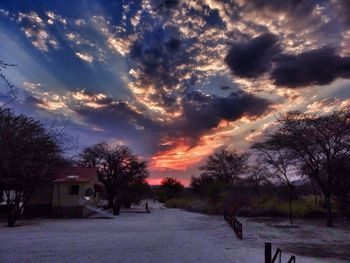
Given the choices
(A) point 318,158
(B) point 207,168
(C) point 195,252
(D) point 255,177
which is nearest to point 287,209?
(A) point 318,158

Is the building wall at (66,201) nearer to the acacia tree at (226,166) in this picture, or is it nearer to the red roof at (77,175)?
the red roof at (77,175)

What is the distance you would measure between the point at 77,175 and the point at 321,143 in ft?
87.1

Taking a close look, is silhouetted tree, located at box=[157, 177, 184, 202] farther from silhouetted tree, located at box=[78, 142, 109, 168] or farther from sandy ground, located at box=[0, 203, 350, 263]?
sandy ground, located at box=[0, 203, 350, 263]

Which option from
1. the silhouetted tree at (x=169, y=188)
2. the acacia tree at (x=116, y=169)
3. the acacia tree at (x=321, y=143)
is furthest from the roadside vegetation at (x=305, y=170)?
the silhouetted tree at (x=169, y=188)

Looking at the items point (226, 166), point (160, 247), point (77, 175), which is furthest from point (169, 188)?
point (160, 247)

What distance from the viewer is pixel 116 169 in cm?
5862

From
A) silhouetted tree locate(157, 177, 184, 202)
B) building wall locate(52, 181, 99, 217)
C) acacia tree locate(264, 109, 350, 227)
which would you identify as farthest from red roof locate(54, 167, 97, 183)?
silhouetted tree locate(157, 177, 184, 202)

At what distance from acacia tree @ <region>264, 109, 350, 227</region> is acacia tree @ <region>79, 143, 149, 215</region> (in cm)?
2834

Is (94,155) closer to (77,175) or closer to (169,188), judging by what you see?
(77,175)

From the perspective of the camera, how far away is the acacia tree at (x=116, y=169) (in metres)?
57.8

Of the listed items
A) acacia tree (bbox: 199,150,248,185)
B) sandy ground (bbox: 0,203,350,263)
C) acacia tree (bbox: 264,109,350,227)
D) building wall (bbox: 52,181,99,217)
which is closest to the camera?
sandy ground (bbox: 0,203,350,263)

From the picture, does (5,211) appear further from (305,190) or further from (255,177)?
(305,190)

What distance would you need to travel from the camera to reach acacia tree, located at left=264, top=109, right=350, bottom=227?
33.8 metres

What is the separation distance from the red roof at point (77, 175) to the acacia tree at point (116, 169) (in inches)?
451
